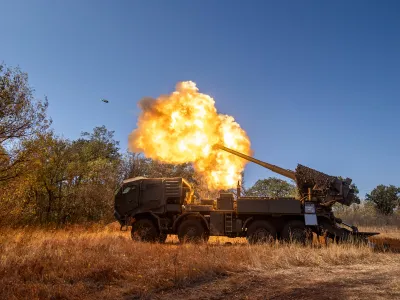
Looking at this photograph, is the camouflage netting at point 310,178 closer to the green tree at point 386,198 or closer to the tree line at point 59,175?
the tree line at point 59,175

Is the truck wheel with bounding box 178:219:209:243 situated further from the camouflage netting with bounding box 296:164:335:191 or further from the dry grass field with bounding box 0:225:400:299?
the camouflage netting with bounding box 296:164:335:191

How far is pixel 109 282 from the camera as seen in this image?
7.82 m

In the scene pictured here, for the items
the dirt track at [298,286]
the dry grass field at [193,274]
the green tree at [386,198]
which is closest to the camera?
the dirt track at [298,286]

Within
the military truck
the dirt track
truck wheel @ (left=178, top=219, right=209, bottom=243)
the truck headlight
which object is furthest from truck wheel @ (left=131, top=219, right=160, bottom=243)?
the dirt track

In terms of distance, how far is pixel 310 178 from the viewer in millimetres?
16688

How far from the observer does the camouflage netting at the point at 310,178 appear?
53.2 ft

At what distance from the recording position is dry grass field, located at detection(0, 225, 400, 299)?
22.4ft

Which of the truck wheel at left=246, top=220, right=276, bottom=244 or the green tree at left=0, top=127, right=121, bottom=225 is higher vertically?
the green tree at left=0, top=127, right=121, bottom=225

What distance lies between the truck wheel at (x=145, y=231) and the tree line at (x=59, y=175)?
5.53 meters

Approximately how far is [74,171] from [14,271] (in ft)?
60.2

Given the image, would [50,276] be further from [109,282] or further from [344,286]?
[344,286]

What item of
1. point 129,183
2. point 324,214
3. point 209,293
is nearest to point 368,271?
point 209,293

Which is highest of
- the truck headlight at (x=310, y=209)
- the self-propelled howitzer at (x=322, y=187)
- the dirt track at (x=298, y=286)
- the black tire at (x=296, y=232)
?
the self-propelled howitzer at (x=322, y=187)

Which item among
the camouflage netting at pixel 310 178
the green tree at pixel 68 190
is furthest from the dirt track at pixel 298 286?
the green tree at pixel 68 190
